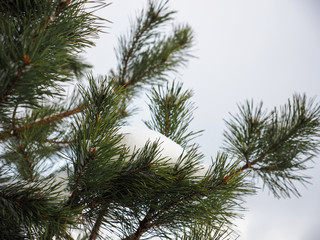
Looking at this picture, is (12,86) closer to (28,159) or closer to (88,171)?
(88,171)

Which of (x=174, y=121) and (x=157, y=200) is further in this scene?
(x=174, y=121)

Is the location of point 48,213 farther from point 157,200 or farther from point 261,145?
point 261,145

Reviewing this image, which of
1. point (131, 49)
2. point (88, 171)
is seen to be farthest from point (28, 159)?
point (131, 49)

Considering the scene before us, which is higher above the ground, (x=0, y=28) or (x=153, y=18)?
(x=153, y=18)

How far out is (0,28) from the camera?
0.41 metres

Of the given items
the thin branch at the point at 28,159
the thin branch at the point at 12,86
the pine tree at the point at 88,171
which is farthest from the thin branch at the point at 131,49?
the thin branch at the point at 12,86

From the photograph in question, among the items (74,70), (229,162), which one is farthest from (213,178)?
(74,70)

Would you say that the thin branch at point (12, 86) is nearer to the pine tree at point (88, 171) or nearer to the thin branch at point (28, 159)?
the pine tree at point (88, 171)

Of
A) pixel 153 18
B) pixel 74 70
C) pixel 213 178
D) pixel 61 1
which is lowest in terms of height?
pixel 213 178

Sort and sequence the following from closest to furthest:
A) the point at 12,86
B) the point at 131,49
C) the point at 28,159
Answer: the point at 12,86, the point at 28,159, the point at 131,49

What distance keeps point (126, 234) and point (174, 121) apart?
27cm

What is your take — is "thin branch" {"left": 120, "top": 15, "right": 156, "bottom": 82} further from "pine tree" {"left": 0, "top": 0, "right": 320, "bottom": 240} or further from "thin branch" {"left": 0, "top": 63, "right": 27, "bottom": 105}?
"thin branch" {"left": 0, "top": 63, "right": 27, "bottom": 105}

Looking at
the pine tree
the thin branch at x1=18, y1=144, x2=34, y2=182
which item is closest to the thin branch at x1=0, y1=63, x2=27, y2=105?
→ the pine tree

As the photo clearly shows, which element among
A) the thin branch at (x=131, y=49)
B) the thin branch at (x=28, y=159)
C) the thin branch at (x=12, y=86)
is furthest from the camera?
the thin branch at (x=131, y=49)
